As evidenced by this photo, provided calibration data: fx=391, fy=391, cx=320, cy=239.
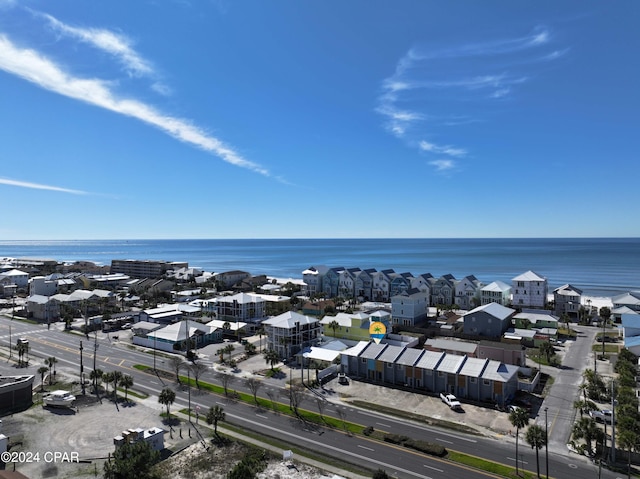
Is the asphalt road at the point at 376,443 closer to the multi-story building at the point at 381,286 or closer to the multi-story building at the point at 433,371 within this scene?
the multi-story building at the point at 433,371

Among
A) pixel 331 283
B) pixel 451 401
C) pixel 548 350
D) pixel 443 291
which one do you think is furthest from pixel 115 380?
pixel 443 291

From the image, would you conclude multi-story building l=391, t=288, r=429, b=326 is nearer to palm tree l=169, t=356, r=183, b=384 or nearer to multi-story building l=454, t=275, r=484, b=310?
multi-story building l=454, t=275, r=484, b=310

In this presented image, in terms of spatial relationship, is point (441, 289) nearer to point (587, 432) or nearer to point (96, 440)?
point (587, 432)

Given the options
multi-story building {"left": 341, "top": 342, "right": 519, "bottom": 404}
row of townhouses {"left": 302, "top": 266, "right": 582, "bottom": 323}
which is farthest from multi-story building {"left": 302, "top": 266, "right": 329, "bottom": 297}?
multi-story building {"left": 341, "top": 342, "right": 519, "bottom": 404}

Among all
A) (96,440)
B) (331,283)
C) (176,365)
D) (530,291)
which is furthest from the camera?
(331,283)

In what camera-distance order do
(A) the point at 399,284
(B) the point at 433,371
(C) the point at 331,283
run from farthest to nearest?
1. (C) the point at 331,283
2. (A) the point at 399,284
3. (B) the point at 433,371

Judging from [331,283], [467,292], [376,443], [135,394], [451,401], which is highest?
[467,292]
